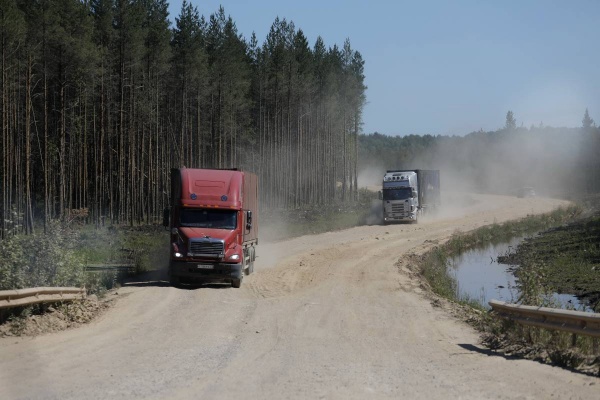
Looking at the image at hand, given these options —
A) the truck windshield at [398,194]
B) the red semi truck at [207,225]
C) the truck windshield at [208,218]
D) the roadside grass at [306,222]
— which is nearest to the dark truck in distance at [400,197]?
the truck windshield at [398,194]

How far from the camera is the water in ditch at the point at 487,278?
25195 mm

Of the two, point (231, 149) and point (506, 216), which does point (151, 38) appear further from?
point (506, 216)

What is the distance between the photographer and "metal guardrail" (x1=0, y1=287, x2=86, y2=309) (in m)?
14.2

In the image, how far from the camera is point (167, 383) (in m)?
10.6

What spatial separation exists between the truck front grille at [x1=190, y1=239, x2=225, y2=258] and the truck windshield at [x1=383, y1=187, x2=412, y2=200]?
32.3 m

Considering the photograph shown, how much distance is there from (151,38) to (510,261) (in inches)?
1260

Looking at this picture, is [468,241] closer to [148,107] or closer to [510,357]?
[148,107]

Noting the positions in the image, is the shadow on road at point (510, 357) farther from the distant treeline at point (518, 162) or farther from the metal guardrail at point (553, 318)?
the distant treeline at point (518, 162)

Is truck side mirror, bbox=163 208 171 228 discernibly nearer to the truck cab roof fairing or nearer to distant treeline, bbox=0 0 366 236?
the truck cab roof fairing

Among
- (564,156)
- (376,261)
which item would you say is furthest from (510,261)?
(564,156)

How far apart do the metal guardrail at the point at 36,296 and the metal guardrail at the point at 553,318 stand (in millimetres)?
9103

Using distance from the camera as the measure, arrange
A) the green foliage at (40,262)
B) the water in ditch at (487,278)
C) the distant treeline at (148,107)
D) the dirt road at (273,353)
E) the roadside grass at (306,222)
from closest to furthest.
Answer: the dirt road at (273,353) < the green foliage at (40,262) < the water in ditch at (487,278) < the distant treeline at (148,107) < the roadside grass at (306,222)

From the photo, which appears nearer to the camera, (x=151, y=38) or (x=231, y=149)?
(x=151, y=38)

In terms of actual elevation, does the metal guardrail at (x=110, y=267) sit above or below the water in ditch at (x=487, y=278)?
above
